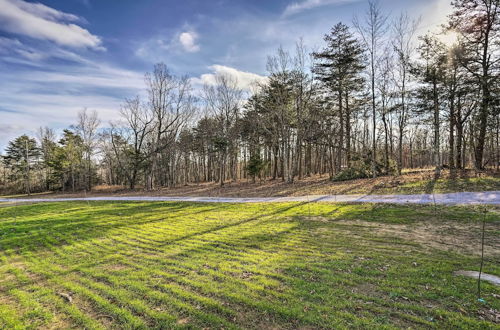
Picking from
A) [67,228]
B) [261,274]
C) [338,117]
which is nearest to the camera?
[261,274]

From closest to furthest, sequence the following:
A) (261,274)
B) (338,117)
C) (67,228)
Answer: (261,274) → (67,228) → (338,117)

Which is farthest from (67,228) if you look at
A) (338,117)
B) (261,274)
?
(338,117)

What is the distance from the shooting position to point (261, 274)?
5.22m

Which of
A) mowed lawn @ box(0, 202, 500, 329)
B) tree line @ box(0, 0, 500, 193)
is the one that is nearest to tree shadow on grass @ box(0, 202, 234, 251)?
mowed lawn @ box(0, 202, 500, 329)

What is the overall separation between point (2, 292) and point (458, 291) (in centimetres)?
905

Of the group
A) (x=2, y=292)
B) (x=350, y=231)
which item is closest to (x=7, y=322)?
(x=2, y=292)

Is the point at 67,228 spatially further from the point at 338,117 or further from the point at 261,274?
the point at 338,117

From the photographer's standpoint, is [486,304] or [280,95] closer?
[486,304]

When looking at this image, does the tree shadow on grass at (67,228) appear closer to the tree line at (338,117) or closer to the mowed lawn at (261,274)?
the mowed lawn at (261,274)

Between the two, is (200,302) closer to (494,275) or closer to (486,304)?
(486,304)

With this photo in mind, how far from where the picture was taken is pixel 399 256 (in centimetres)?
585

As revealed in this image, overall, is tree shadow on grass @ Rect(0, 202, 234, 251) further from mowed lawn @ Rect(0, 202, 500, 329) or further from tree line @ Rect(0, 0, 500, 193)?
tree line @ Rect(0, 0, 500, 193)

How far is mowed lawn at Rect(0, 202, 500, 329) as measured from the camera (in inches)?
149

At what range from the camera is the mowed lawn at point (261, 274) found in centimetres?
377
